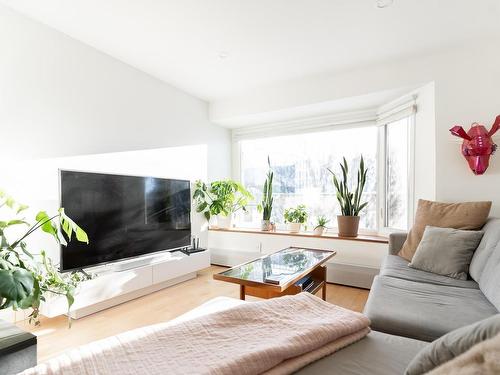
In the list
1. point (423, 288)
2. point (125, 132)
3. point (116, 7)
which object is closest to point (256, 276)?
point (423, 288)

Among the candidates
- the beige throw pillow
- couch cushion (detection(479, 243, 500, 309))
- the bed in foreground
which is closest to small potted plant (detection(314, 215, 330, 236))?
the beige throw pillow

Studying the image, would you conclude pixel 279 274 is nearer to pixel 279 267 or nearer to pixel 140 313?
pixel 279 267

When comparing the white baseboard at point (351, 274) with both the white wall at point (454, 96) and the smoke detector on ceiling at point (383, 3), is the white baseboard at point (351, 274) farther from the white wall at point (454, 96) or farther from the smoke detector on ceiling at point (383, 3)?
the smoke detector on ceiling at point (383, 3)

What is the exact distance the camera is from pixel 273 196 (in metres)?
4.34

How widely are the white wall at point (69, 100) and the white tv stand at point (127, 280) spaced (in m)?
1.14

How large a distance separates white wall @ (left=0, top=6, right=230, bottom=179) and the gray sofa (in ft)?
8.83

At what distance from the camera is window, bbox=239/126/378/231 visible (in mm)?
3658

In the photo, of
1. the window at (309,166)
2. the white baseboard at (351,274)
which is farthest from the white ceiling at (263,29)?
the white baseboard at (351,274)

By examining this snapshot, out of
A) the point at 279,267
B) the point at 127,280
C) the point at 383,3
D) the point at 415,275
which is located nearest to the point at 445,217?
the point at 415,275

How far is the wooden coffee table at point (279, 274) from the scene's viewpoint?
74.9 inches

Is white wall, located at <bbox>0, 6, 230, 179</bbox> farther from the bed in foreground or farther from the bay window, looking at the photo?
the bed in foreground

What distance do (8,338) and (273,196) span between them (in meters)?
3.44

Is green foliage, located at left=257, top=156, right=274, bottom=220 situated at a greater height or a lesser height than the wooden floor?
greater

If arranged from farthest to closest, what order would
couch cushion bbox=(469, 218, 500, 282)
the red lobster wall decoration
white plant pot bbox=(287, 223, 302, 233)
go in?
white plant pot bbox=(287, 223, 302, 233), the red lobster wall decoration, couch cushion bbox=(469, 218, 500, 282)
